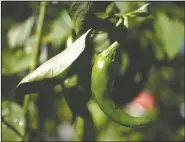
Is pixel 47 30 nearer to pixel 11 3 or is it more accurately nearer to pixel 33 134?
pixel 11 3

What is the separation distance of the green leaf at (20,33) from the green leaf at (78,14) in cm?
37

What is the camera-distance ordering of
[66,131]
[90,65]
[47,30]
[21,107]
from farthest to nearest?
[66,131], [47,30], [21,107], [90,65]

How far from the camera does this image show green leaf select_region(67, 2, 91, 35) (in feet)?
2.70

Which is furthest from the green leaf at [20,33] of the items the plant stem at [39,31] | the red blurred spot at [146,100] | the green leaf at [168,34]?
the red blurred spot at [146,100]

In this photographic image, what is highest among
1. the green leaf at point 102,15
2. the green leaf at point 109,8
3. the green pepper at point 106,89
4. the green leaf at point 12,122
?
the green leaf at point 102,15

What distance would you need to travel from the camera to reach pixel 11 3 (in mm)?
1227

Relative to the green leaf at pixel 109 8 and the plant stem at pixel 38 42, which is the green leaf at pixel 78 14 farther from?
the plant stem at pixel 38 42

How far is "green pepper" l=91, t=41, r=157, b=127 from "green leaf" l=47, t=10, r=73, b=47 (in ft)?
1.01

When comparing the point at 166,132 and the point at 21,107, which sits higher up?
the point at 21,107

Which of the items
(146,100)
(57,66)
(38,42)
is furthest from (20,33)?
(146,100)

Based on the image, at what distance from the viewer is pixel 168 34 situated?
1169 mm

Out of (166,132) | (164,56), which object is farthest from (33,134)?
(166,132)

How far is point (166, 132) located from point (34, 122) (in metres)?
0.95

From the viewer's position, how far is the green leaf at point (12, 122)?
3.34 ft
